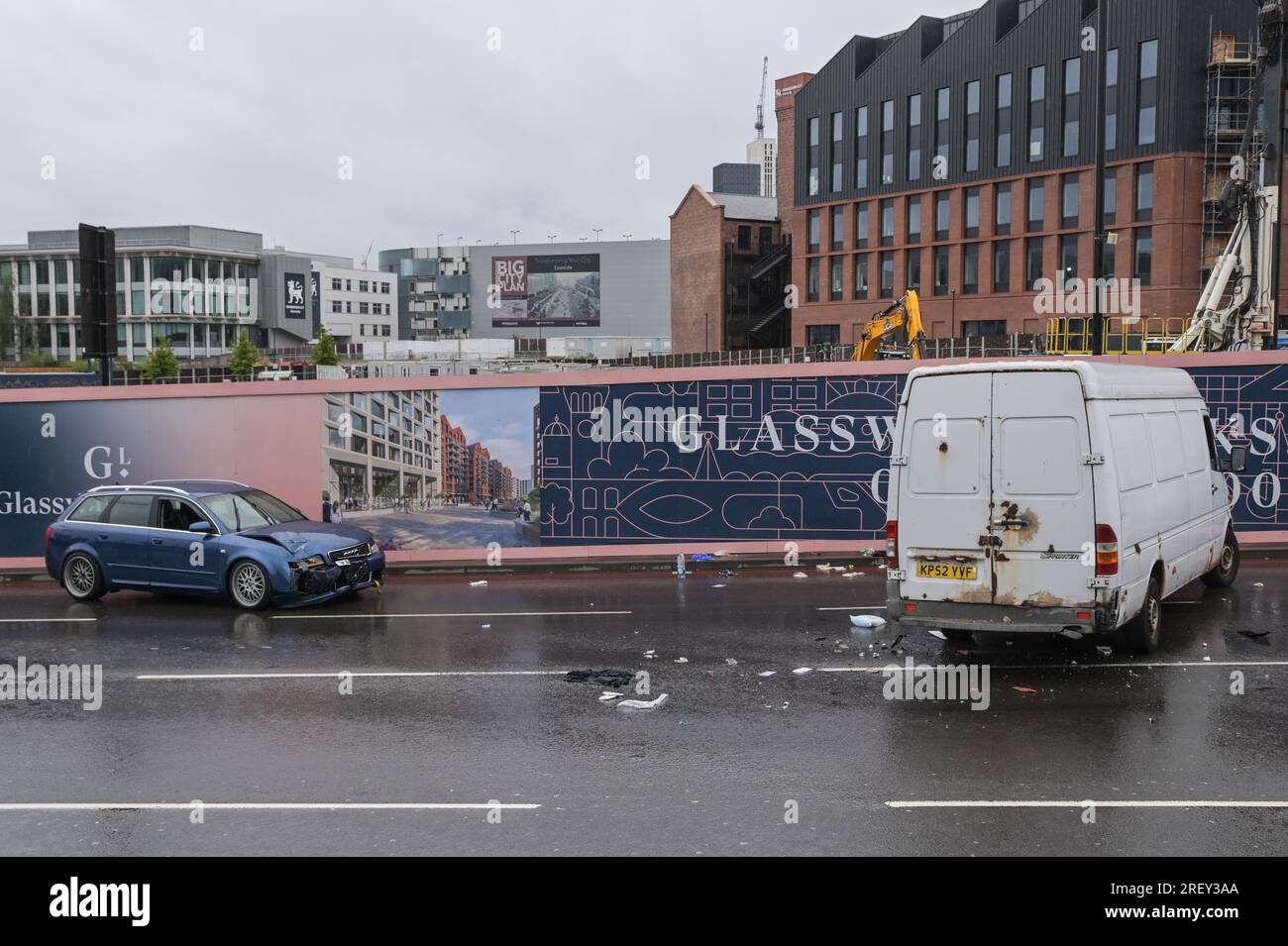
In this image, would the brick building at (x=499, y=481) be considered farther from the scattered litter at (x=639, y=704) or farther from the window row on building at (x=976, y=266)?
the window row on building at (x=976, y=266)

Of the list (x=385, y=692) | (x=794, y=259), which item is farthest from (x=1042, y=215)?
(x=385, y=692)

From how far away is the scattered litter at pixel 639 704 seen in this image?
9.09 m

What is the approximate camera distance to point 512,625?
13062 millimetres

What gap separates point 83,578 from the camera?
603 inches

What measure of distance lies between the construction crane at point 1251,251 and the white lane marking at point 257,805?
27396 mm

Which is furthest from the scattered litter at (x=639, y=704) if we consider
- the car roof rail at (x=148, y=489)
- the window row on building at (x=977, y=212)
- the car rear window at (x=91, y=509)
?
the window row on building at (x=977, y=212)

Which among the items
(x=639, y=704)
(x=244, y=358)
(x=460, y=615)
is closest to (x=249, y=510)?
(x=460, y=615)

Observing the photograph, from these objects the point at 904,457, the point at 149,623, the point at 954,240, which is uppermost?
the point at 954,240

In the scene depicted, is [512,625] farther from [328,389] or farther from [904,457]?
[328,389]

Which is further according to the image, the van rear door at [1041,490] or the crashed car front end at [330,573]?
the crashed car front end at [330,573]

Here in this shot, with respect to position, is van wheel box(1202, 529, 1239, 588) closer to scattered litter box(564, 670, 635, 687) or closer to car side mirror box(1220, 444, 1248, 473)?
car side mirror box(1220, 444, 1248, 473)

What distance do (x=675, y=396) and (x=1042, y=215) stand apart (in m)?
49.8

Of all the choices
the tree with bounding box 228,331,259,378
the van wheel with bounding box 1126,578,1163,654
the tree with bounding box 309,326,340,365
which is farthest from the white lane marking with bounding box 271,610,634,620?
the tree with bounding box 309,326,340,365

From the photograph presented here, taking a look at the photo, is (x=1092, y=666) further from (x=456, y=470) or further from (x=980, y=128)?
(x=980, y=128)
